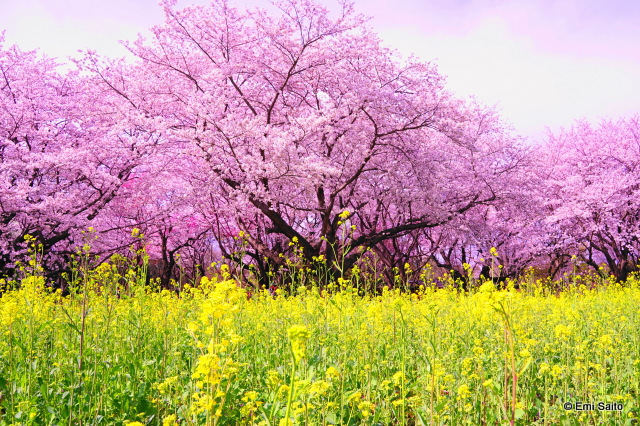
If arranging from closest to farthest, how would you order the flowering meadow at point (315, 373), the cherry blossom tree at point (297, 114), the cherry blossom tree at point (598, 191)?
the flowering meadow at point (315, 373), the cherry blossom tree at point (297, 114), the cherry blossom tree at point (598, 191)

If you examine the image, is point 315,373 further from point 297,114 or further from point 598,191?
point 598,191

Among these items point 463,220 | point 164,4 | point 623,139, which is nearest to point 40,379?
point 164,4

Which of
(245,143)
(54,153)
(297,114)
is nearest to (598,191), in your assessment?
(297,114)

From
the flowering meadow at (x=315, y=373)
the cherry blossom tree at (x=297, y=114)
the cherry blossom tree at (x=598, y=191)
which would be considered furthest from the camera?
the cherry blossom tree at (x=598, y=191)

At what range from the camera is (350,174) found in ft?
47.4

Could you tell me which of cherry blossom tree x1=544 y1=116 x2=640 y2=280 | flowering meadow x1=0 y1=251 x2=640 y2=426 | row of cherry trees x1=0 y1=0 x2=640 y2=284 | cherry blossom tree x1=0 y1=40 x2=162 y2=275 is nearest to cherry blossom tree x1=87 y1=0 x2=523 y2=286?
row of cherry trees x1=0 y1=0 x2=640 y2=284

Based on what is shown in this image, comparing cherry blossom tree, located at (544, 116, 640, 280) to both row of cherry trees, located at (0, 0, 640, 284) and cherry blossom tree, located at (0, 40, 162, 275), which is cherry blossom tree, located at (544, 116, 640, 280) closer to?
row of cherry trees, located at (0, 0, 640, 284)

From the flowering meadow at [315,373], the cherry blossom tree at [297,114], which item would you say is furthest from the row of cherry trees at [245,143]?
the flowering meadow at [315,373]

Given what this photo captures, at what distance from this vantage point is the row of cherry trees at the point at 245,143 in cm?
1315

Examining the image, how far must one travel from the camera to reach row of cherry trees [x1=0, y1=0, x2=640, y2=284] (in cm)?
1315

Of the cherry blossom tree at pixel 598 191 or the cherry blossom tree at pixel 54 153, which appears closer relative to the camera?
the cherry blossom tree at pixel 54 153

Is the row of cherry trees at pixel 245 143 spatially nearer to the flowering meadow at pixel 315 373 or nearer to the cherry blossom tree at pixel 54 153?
the cherry blossom tree at pixel 54 153

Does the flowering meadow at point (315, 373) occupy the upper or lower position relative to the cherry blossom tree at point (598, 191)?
lower

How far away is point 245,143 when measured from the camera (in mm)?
13805
